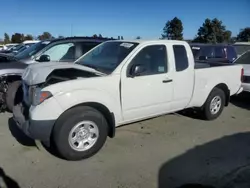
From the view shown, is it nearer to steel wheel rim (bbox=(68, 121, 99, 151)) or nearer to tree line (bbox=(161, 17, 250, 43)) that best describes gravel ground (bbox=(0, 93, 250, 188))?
steel wheel rim (bbox=(68, 121, 99, 151))

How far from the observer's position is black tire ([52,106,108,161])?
12.8 ft

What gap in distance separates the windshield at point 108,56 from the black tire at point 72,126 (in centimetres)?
80

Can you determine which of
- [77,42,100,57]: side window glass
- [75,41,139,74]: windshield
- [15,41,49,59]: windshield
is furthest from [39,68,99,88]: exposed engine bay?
[15,41,49,59]: windshield

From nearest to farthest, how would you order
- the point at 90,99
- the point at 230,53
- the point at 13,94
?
1. the point at 90,99
2. the point at 13,94
3. the point at 230,53

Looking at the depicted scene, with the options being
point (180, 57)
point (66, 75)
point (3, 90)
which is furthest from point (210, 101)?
point (3, 90)

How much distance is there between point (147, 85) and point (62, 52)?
412cm

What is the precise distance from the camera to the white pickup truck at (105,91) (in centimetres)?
388

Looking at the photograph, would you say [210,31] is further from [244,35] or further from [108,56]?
[108,56]

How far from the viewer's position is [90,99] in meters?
4.07

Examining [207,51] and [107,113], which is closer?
[107,113]

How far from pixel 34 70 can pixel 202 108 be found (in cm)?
367

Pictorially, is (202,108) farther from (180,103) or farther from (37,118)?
(37,118)

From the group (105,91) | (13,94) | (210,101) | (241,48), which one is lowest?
(210,101)

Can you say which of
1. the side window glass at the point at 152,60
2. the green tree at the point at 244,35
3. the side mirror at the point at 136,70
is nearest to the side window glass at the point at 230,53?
the side window glass at the point at 152,60
